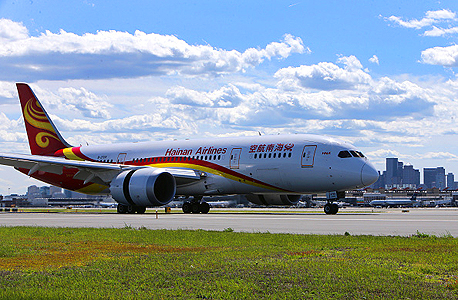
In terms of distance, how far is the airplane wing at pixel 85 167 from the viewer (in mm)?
32656

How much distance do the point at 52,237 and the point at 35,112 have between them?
29.0m

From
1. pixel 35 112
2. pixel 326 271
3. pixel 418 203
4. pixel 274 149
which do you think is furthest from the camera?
pixel 418 203

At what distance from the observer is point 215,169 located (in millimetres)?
34500

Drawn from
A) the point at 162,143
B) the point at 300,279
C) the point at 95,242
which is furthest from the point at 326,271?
the point at 162,143

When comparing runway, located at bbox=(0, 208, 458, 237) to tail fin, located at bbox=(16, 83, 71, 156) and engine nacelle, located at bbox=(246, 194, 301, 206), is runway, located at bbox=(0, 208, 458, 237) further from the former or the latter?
tail fin, located at bbox=(16, 83, 71, 156)

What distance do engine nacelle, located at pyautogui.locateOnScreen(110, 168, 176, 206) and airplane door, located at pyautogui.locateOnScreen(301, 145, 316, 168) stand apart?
24.0 ft

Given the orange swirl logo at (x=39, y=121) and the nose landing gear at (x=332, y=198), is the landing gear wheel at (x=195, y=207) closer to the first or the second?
the nose landing gear at (x=332, y=198)

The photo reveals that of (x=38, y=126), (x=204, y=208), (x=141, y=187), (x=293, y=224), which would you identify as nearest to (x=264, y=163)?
(x=204, y=208)

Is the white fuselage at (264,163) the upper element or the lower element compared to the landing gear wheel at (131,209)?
upper

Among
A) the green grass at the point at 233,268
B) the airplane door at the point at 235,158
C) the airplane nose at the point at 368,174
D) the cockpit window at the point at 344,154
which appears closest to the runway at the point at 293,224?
the green grass at the point at 233,268

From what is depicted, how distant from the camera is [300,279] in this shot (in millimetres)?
7559

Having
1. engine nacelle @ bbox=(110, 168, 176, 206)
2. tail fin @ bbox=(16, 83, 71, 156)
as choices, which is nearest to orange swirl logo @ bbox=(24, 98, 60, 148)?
tail fin @ bbox=(16, 83, 71, 156)

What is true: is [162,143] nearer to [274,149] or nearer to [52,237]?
[274,149]

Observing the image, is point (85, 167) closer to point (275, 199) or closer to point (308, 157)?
point (275, 199)
